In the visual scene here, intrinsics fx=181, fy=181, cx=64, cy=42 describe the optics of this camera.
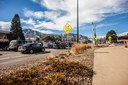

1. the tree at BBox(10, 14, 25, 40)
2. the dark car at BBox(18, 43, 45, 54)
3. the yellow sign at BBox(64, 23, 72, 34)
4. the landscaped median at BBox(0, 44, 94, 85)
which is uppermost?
the tree at BBox(10, 14, 25, 40)

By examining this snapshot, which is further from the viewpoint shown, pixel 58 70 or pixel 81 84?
pixel 58 70

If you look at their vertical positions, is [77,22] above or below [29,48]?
above

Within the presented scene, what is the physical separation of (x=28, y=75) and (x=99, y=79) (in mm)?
2982

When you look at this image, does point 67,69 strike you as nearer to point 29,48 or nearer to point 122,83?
point 122,83

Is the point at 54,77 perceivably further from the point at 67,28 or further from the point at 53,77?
the point at 67,28

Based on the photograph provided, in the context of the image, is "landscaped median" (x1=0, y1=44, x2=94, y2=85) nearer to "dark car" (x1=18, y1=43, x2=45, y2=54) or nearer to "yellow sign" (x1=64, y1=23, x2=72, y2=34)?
"yellow sign" (x1=64, y1=23, x2=72, y2=34)

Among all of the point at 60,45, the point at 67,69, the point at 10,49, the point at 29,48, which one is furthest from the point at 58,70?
the point at 60,45

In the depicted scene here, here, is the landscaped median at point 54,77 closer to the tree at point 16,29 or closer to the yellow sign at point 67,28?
the yellow sign at point 67,28

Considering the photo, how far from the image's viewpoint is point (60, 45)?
137 ft

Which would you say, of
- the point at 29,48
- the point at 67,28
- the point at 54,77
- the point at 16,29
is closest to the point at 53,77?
the point at 54,77

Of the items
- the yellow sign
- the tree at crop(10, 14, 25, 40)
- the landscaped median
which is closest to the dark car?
the yellow sign

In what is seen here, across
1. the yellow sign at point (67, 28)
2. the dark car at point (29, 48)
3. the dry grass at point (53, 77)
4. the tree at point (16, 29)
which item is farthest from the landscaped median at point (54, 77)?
the tree at point (16, 29)

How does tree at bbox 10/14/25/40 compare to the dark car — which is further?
tree at bbox 10/14/25/40

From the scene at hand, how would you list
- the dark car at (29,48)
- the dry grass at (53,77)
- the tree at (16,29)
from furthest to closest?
1. the tree at (16,29)
2. the dark car at (29,48)
3. the dry grass at (53,77)
